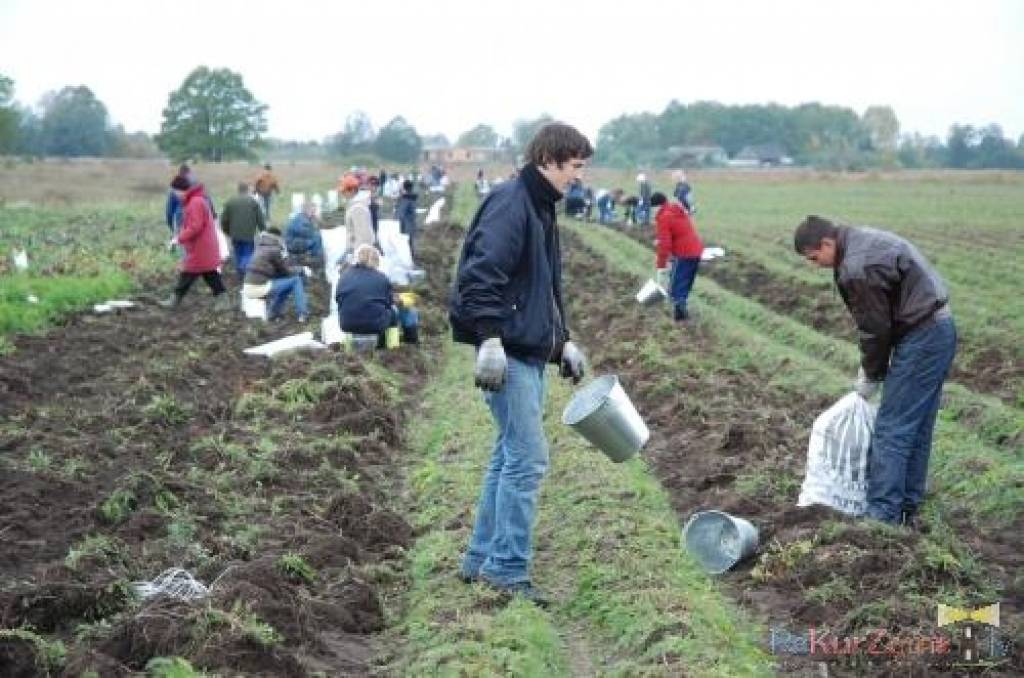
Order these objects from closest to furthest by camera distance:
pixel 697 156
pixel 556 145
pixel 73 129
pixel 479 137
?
pixel 556 145, pixel 73 129, pixel 697 156, pixel 479 137

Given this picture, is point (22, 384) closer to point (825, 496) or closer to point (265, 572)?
point (265, 572)

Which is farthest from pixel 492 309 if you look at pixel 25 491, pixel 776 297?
pixel 776 297

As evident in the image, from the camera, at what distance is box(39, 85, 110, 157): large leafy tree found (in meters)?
101

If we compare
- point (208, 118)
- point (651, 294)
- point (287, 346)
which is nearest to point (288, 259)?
point (287, 346)

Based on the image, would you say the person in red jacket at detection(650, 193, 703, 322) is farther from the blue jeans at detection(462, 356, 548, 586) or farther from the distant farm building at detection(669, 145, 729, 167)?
the distant farm building at detection(669, 145, 729, 167)

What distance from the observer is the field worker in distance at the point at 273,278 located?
1505 cm

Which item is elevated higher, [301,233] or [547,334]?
[547,334]

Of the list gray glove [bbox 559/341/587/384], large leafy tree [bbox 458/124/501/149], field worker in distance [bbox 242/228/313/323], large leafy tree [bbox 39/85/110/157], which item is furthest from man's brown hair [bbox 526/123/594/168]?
large leafy tree [bbox 458/124/501/149]

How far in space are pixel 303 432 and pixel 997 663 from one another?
582 centimetres

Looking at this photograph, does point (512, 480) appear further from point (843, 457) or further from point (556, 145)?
point (843, 457)

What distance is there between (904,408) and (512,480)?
2394 mm

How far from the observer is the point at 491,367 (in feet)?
17.8

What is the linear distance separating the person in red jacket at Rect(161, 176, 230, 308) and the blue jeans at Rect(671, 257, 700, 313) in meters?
5.86

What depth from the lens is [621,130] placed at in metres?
150
